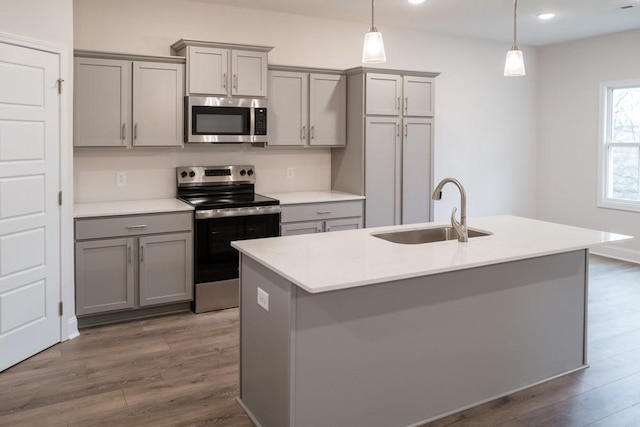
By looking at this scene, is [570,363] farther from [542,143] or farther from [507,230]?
[542,143]

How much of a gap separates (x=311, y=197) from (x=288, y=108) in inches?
31.9

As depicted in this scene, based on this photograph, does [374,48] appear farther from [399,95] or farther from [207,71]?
[399,95]

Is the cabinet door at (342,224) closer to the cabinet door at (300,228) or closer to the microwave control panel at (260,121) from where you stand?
the cabinet door at (300,228)

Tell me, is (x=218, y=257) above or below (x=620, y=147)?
below

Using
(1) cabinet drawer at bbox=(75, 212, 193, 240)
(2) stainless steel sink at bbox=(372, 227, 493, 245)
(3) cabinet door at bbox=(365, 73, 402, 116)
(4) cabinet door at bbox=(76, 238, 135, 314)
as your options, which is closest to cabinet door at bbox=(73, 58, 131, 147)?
(1) cabinet drawer at bbox=(75, 212, 193, 240)

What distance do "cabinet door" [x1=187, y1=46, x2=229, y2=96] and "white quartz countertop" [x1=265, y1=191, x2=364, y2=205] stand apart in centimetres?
102

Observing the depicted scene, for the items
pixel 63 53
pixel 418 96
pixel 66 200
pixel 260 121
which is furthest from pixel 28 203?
pixel 418 96

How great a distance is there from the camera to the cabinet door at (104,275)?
12.4 ft

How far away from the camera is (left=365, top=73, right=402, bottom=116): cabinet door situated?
192 inches

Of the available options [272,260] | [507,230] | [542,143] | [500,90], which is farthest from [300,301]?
[542,143]

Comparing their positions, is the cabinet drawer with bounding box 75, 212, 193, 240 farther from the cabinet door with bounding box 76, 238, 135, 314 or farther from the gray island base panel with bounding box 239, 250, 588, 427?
the gray island base panel with bounding box 239, 250, 588, 427

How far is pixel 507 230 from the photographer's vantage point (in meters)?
3.28

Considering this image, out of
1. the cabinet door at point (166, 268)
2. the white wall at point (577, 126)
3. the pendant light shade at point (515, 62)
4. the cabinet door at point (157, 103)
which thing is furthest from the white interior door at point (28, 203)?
the white wall at point (577, 126)

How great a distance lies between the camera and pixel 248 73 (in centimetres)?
448
